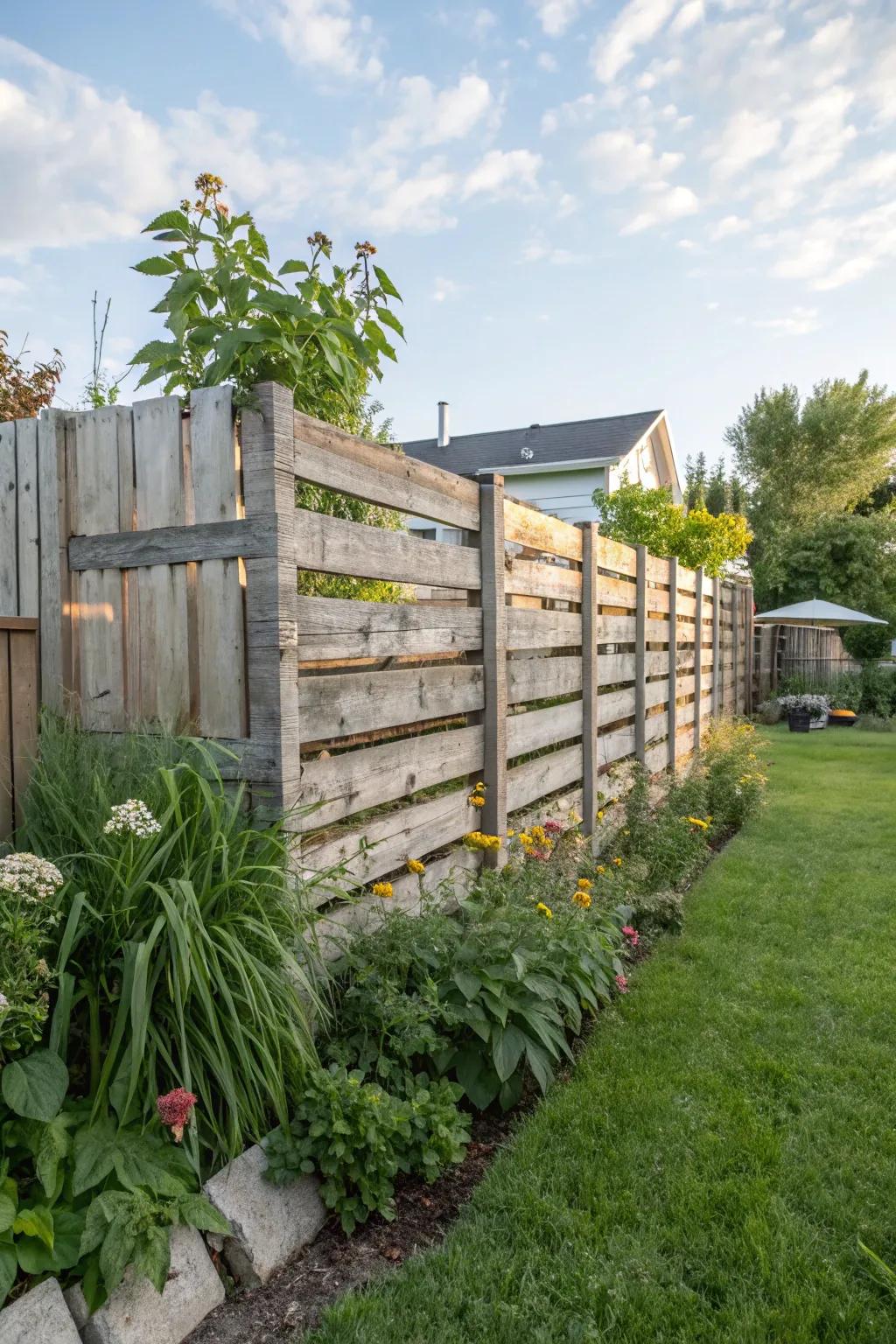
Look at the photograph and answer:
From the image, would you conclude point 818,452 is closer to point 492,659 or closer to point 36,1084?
point 492,659

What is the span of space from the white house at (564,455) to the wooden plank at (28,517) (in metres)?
11.4

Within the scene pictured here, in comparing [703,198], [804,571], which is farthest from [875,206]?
[804,571]

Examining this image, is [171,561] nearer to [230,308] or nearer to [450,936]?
[230,308]

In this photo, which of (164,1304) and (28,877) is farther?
(28,877)

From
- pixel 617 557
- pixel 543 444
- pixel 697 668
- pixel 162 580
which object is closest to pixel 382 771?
pixel 162 580

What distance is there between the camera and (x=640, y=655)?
20.9ft

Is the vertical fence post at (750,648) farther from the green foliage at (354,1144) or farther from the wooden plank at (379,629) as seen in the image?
the green foliage at (354,1144)

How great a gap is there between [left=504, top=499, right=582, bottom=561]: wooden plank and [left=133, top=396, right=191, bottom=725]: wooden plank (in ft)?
5.94

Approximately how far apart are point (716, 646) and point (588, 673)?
6092 mm

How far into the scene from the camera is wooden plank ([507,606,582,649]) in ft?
13.0

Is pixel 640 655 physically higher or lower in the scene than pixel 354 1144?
higher

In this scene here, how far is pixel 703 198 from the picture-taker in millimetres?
8555

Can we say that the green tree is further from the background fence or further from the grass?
the background fence

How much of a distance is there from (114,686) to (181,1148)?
53.5 inches
